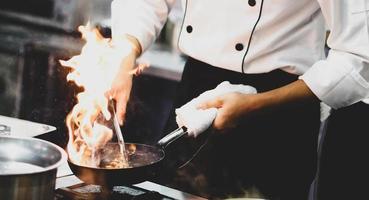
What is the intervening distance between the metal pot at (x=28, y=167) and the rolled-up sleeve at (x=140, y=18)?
1209mm

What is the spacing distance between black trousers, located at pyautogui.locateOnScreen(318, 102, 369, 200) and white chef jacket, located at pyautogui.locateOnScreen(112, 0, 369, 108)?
39.0 inches

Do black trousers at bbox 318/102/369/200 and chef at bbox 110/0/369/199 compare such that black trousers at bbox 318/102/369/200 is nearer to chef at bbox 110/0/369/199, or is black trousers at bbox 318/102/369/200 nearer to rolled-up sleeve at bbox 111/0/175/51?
chef at bbox 110/0/369/199

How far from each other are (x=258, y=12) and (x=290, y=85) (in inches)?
14.2

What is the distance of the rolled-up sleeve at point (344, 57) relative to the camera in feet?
7.25

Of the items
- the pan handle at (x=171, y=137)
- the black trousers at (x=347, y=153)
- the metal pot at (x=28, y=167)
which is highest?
the metal pot at (x=28, y=167)

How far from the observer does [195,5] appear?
2.64 metres

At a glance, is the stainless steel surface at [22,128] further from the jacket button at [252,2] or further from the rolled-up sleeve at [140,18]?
the jacket button at [252,2]

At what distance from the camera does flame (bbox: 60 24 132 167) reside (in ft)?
6.40

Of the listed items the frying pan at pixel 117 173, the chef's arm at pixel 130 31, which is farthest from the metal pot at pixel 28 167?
the chef's arm at pixel 130 31

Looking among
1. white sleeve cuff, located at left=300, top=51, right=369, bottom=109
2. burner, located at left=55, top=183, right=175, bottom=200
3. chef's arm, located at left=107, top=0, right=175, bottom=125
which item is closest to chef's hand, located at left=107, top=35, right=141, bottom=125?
chef's arm, located at left=107, top=0, right=175, bottom=125

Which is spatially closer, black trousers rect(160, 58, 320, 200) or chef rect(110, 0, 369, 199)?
chef rect(110, 0, 369, 199)

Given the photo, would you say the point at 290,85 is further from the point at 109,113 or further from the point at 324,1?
the point at 109,113

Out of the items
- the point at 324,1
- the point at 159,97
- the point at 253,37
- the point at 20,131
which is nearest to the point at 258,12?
the point at 253,37

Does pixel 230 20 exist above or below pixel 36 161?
above
